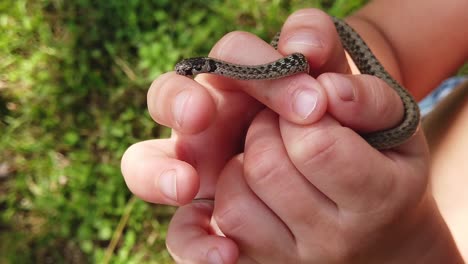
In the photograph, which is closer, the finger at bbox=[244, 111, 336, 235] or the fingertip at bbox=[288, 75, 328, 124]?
the fingertip at bbox=[288, 75, 328, 124]

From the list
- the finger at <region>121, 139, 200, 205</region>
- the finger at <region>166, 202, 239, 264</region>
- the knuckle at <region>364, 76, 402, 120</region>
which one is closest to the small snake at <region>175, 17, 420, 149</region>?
the knuckle at <region>364, 76, 402, 120</region>

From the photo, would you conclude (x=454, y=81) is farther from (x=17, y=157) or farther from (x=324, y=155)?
(x=17, y=157)

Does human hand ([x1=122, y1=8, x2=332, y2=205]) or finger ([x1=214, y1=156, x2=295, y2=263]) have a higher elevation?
human hand ([x1=122, y1=8, x2=332, y2=205])

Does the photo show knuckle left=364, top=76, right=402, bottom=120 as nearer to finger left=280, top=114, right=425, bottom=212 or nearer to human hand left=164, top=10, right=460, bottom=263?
human hand left=164, top=10, right=460, bottom=263

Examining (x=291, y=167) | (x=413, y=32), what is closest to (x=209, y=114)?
(x=291, y=167)

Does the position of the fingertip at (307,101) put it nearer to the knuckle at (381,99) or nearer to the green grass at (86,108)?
the knuckle at (381,99)
